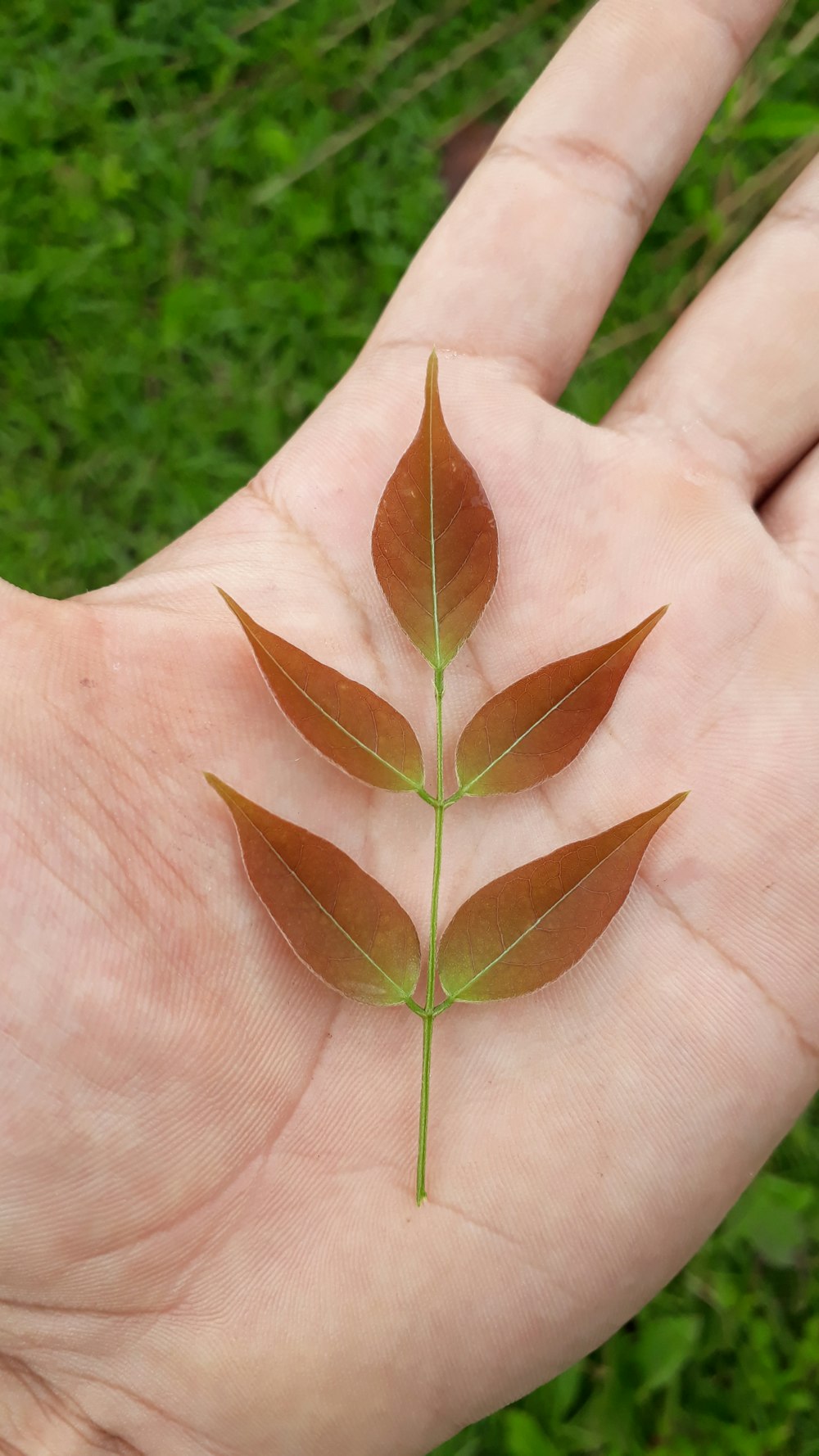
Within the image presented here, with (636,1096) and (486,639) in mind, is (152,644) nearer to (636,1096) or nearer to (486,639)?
(486,639)

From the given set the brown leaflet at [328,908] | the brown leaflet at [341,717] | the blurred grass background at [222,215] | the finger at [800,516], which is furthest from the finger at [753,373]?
the brown leaflet at [328,908]

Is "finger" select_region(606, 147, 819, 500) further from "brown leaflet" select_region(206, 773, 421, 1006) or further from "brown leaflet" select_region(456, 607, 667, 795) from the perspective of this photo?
"brown leaflet" select_region(206, 773, 421, 1006)

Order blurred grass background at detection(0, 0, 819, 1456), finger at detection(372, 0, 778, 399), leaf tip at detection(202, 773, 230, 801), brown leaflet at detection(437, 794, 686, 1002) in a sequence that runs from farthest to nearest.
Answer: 1. blurred grass background at detection(0, 0, 819, 1456)
2. finger at detection(372, 0, 778, 399)
3. brown leaflet at detection(437, 794, 686, 1002)
4. leaf tip at detection(202, 773, 230, 801)

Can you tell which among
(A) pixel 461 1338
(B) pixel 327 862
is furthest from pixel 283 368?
(A) pixel 461 1338

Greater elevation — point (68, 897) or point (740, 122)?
point (740, 122)

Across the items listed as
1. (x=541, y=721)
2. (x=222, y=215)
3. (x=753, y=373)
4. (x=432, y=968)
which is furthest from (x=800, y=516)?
(x=222, y=215)

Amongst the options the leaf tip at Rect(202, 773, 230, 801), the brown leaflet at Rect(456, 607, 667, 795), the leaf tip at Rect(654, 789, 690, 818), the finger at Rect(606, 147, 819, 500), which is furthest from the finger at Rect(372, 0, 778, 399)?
the leaf tip at Rect(202, 773, 230, 801)
